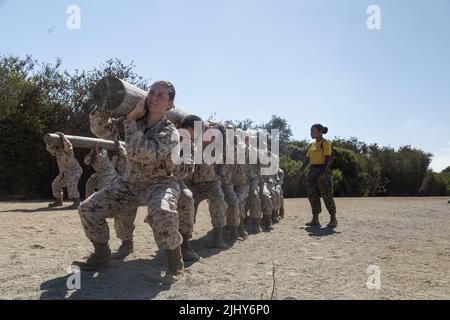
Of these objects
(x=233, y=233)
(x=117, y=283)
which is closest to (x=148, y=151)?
(x=117, y=283)

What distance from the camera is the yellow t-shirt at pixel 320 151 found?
869 centimetres

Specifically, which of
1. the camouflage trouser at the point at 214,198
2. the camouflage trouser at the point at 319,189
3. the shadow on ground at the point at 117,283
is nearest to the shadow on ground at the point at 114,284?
the shadow on ground at the point at 117,283

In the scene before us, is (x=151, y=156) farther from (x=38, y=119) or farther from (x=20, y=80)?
(x=20, y=80)

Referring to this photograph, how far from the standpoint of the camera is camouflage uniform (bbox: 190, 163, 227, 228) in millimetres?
6129

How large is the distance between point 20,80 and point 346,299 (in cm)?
1729

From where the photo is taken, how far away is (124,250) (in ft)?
17.4

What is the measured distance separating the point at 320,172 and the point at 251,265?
13.3 ft

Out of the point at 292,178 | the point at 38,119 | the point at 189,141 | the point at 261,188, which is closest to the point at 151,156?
the point at 189,141

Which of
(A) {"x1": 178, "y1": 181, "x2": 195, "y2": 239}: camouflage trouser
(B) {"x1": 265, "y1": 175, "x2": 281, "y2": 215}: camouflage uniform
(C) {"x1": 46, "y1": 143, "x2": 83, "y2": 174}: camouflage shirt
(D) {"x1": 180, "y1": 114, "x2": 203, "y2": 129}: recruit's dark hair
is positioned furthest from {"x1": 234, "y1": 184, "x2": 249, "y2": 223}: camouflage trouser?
(C) {"x1": 46, "y1": 143, "x2": 83, "y2": 174}: camouflage shirt

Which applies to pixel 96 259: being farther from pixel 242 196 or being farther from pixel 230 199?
pixel 242 196

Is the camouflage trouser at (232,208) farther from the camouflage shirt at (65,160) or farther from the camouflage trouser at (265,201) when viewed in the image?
the camouflage shirt at (65,160)

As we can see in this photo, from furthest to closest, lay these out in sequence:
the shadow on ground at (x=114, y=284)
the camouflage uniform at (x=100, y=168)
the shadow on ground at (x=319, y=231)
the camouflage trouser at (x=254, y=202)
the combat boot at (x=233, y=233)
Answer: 1. the camouflage uniform at (x=100, y=168)
2. the camouflage trouser at (x=254, y=202)
3. the shadow on ground at (x=319, y=231)
4. the combat boot at (x=233, y=233)
5. the shadow on ground at (x=114, y=284)

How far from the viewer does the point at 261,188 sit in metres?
Result: 8.64

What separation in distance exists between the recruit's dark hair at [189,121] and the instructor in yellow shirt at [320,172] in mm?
3948
